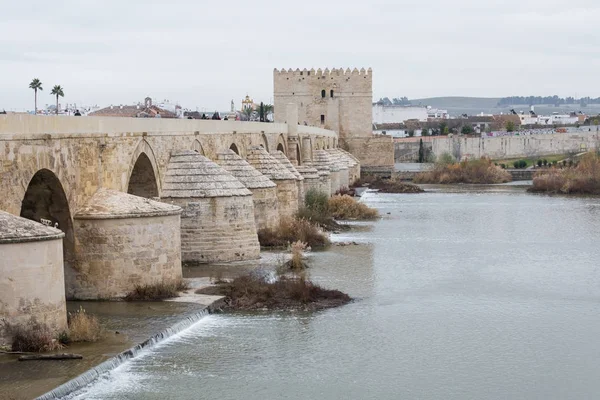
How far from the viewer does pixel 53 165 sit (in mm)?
13078

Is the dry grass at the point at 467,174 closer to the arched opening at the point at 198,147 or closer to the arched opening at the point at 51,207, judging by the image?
the arched opening at the point at 198,147

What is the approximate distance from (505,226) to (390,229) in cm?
328

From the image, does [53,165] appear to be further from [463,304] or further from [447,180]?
[447,180]

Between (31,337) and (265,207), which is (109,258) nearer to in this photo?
(31,337)

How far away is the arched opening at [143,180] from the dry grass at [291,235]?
11.7 feet

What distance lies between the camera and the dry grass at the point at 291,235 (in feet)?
68.1

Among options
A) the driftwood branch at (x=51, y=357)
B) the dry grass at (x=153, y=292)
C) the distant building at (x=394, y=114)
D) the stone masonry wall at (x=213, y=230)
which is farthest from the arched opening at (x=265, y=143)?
the distant building at (x=394, y=114)

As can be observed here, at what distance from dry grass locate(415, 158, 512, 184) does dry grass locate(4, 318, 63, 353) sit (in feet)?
130

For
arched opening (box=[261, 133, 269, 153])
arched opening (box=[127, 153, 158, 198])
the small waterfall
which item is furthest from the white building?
the small waterfall

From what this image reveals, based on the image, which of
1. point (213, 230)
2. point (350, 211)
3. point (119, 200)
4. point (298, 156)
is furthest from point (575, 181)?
point (119, 200)

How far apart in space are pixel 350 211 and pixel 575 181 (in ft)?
Result: 50.4

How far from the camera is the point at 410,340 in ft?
41.9

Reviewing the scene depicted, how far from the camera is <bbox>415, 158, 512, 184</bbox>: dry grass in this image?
48875mm

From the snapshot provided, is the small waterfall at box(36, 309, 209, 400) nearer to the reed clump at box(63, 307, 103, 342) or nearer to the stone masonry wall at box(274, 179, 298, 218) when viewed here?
the reed clump at box(63, 307, 103, 342)
